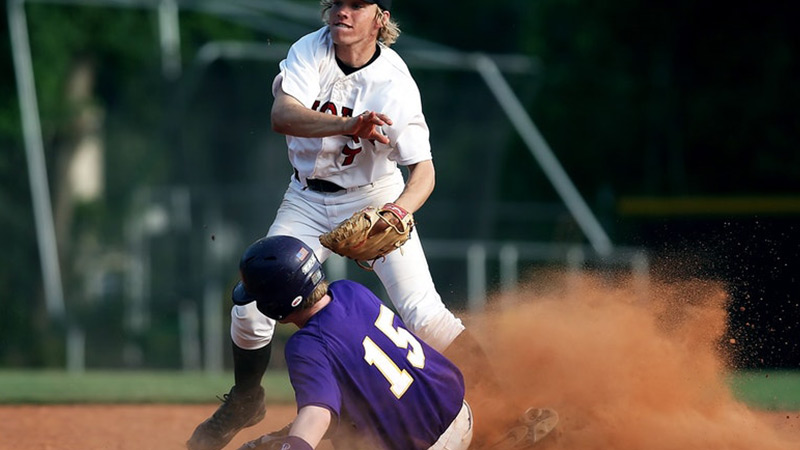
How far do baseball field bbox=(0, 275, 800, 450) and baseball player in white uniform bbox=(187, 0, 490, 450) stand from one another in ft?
1.62

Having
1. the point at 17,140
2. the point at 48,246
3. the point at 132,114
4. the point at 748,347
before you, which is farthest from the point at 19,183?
the point at 748,347

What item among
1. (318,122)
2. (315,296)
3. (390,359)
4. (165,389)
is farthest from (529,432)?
(165,389)

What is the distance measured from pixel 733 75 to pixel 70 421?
1140 cm

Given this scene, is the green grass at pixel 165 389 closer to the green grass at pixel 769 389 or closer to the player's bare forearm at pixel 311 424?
the green grass at pixel 769 389

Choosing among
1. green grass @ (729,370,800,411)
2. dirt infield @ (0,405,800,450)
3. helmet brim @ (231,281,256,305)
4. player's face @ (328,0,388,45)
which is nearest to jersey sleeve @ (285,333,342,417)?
helmet brim @ (231,281,256,305)

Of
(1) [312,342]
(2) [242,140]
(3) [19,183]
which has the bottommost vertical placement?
(3) [19,183]

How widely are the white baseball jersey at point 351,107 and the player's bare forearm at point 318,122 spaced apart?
11 cm

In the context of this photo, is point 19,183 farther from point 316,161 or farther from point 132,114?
point 316,161

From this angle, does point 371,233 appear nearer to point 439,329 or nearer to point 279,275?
point 439,329

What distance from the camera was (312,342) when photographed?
4.10m

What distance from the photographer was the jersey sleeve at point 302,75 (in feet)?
17.1

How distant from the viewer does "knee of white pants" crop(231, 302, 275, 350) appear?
207 inches

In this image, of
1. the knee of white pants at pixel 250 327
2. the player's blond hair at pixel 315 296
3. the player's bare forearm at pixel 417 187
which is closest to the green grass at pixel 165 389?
the knee of white pants at pixel 250 327

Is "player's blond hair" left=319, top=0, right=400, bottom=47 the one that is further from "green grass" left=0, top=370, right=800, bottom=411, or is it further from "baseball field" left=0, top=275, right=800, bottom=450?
"green grass" left=0, top=370, right=800, bottom=411
